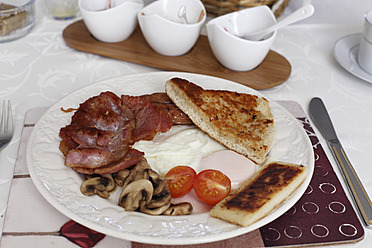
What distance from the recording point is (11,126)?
199 centimetres

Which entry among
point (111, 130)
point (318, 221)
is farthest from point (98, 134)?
point (318, 221)

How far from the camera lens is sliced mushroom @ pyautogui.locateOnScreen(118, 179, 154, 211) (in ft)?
4.73

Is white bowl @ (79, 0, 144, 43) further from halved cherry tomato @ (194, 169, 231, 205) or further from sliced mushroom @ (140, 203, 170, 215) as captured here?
sliced mushroom @ (140, 203, 170, 215)

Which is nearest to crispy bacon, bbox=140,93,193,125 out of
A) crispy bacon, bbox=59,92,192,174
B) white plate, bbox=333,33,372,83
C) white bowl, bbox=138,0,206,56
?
crispy bacon, bbox=59,92,192,174

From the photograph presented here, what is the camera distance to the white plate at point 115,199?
1324 millimetres

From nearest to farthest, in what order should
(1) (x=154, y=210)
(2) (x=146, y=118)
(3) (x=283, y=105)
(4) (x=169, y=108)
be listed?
(1) (x=154, y=210), (2) (x=146, y=118), (4) (x=169, y=108), (3) (x=283, y=105)

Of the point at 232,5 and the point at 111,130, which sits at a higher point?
the point at 232,5

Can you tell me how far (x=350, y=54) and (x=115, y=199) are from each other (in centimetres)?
192

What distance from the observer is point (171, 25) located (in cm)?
245

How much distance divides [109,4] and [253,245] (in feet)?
6.40

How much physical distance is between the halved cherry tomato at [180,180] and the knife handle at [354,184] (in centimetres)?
69

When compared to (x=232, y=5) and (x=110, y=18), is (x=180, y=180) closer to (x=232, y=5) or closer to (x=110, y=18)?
(x=110, y=18)

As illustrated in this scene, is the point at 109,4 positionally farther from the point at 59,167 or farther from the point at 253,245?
the point at 253,245

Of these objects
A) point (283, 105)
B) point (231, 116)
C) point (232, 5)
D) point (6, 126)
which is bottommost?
point (6, 126)
